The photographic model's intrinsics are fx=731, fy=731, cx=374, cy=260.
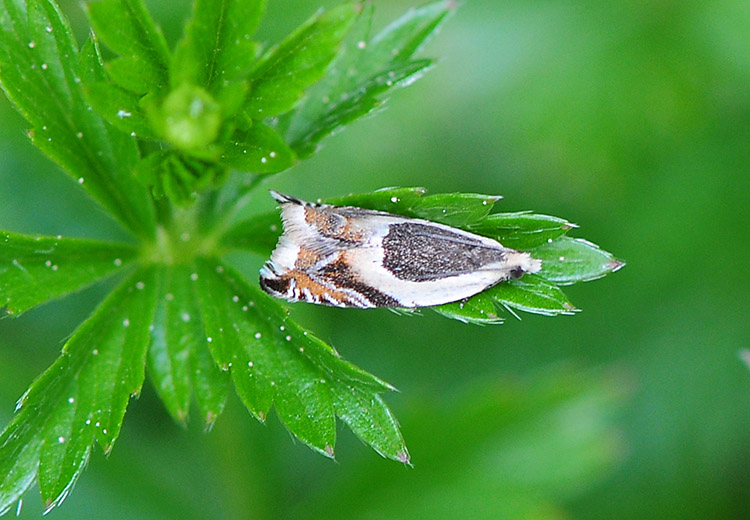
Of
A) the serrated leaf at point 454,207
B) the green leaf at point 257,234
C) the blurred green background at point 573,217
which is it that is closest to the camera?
the serrated leaf at point 454,207

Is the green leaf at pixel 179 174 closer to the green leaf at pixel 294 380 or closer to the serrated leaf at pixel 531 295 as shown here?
the green leaf at pixel 294 380

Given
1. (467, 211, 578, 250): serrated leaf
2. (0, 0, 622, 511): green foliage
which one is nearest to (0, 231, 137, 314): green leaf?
(0, 0, 622, 511): green foliage

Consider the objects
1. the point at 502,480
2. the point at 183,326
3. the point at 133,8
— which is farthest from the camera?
the point at 502,480

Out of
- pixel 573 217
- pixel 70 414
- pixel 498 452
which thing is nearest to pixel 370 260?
pixel 70 414

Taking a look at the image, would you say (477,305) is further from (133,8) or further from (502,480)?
(502,480)

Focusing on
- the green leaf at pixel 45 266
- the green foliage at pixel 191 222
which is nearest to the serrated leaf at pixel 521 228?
the green foliage at pixel 191 222

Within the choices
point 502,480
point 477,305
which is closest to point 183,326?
point 477,305
